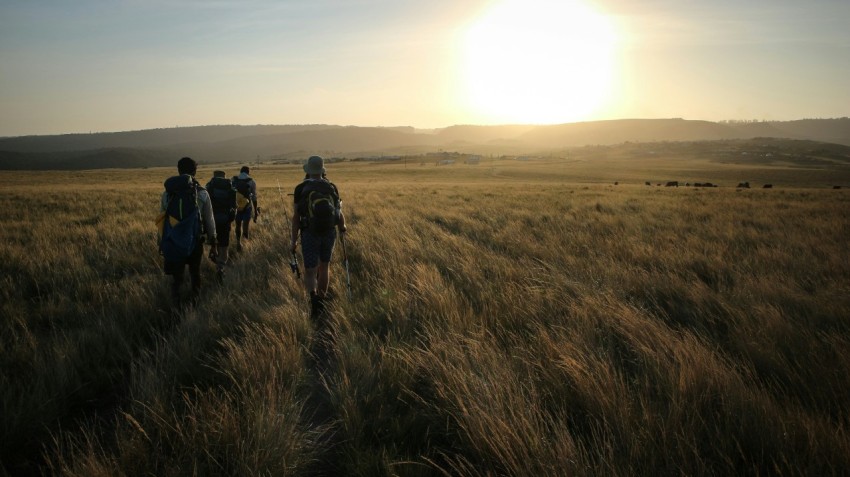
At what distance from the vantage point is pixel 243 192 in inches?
389

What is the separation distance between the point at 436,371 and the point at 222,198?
6.93 meters

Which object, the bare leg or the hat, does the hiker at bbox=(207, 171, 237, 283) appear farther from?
the hat

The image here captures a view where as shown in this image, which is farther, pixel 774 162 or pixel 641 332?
pixel 774 162

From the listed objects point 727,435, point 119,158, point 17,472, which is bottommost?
point 17,472

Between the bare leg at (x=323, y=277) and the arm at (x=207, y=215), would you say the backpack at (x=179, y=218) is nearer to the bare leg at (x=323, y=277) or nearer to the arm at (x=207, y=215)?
the arm at (x=207, y=215)

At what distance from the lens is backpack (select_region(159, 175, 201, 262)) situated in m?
5.19

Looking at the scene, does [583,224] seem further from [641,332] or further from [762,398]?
[762,398]

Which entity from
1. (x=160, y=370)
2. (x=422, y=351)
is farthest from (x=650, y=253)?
(x=160, y=370)

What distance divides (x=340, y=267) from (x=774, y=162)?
130 meters

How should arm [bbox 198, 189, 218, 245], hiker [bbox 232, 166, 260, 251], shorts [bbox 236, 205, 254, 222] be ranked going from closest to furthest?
arm [bbox 198, 189, 218, 245]
hiker [bbox 232, 166, 260, 251]
shorts [bbox 236, 205, 254, 222]

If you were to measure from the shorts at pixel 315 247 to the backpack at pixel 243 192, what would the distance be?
5260 millimetres

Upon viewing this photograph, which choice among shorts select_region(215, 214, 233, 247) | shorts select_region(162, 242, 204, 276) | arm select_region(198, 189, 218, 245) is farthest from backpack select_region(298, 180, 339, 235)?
shorts select_region(215, 214, 233, 247)

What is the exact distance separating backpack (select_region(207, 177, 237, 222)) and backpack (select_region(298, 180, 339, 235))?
362 centimetres

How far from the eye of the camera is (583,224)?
39.5 feet
